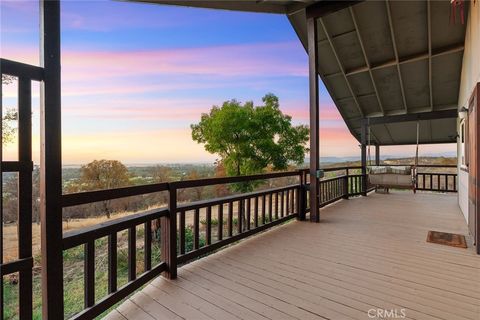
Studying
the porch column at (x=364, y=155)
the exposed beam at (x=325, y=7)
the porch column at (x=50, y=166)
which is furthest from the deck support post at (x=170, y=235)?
the porch column at (x=364, y=155)

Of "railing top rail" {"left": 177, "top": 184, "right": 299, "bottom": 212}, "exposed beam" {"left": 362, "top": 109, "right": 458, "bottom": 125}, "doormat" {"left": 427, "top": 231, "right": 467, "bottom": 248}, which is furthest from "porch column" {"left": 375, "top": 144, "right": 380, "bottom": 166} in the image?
"railing top rail" {"left": 177, "top": 184, "right": 299, "bottom": 212}

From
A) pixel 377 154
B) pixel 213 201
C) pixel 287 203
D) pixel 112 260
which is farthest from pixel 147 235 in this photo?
pixel 377 154

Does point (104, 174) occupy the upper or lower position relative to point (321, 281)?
upper

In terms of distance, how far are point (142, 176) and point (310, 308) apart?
38.9 ft

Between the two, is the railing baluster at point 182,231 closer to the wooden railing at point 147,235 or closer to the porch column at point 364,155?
the wooden railing at point 147,235

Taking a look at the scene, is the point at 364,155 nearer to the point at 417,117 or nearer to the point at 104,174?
the point at 417,117

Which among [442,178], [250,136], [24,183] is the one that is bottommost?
[442,178]

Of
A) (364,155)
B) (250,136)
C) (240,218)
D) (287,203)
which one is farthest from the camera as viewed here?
(250,136)

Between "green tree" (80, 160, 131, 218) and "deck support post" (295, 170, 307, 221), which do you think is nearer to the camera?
"deck support post" (295, 170, 307, 221)

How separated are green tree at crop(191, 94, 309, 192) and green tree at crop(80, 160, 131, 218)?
3.62 metres

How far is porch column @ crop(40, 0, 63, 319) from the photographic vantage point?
169 centimetres

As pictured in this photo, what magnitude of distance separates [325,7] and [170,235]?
15.2 ft

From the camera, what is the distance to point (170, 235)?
8.84 ft

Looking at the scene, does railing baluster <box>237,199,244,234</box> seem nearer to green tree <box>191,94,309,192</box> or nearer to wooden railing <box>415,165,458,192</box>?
wooden railing <box>415,165,458,192</box>
